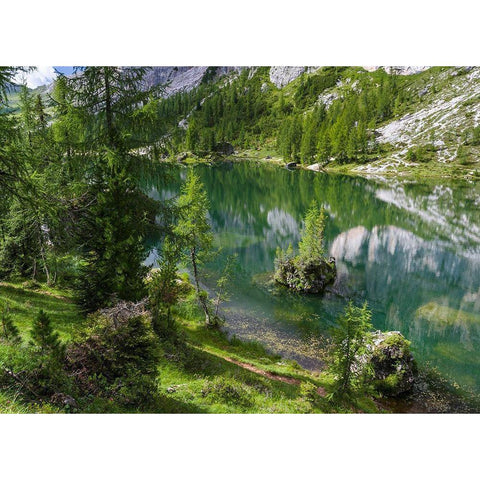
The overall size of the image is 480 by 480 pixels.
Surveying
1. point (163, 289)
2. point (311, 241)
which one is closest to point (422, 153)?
point (311, 241)

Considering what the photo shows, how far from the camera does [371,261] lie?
28.7m

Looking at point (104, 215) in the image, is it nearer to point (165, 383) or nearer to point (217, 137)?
point (165, 383)

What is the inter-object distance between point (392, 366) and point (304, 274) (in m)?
10.2

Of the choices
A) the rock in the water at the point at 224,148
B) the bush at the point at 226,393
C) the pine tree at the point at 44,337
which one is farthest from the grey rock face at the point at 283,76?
the pine tree at the point at 44,337

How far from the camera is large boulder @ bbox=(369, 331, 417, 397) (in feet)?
42.4

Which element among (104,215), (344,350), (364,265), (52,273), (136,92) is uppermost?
(136,92)

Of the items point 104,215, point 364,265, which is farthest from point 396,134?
point 104,215

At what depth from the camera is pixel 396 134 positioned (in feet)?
286

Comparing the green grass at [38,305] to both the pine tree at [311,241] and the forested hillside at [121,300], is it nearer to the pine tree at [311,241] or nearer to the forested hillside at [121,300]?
the forested hillside at [121,300]

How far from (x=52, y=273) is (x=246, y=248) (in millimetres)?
17224

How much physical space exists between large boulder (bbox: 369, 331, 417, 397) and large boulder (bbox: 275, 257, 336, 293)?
28.3 feet

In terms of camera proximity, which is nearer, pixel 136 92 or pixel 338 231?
pixel 136 92

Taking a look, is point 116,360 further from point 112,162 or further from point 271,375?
point 271,375

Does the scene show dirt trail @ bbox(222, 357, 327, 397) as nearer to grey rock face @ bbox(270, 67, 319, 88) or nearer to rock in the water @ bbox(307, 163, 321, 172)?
rock in the water @ bbox(307, 163, 321, 172)
